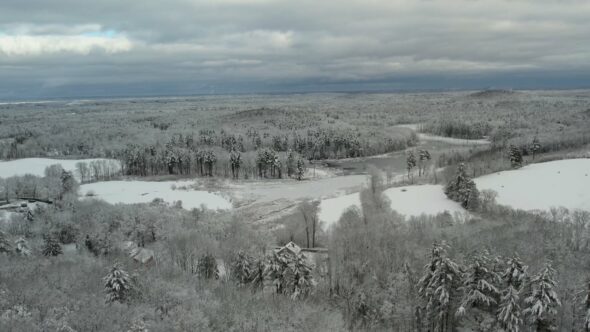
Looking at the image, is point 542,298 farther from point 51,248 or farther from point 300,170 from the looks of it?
point 300,170

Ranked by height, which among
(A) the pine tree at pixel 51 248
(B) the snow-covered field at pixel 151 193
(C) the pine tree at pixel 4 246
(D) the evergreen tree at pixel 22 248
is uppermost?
(C) the pine tree at pixel 4 246

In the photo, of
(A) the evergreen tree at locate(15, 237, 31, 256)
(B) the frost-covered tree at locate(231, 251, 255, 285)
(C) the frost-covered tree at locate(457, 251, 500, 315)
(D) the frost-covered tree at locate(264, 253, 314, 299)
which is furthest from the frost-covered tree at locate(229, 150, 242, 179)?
(C) the frost-covered tree at locate(457, 251, 500, 315)

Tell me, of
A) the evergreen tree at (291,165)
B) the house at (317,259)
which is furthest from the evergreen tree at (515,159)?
the house at (317,259)

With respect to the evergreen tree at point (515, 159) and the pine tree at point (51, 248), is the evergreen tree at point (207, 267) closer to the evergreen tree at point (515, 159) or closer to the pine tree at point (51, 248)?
the pine tree at point (51, 248)

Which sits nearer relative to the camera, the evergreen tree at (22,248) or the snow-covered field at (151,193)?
the evergreen tree at (22,248)

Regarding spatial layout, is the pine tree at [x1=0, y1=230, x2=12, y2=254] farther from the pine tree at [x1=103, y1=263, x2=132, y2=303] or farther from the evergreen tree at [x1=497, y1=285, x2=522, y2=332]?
the evergreen tree at [x1=497, y1=285, x2=522, y2=332]

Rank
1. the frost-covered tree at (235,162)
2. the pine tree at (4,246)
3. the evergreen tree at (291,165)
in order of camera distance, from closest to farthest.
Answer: the pine tree at (4,246) < the frost-covered tree at (235,162) < the evergreen tree at (291,165)
